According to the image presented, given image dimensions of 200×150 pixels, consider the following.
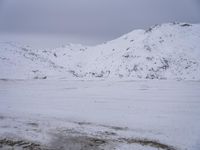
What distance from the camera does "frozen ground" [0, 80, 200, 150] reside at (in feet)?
18.4

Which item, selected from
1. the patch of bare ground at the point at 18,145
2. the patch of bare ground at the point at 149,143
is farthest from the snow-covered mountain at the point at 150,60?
the patch of bare ground at the point at 149,143

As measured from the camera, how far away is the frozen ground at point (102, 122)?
18.4ft

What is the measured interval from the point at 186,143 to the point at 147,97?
19.6ft

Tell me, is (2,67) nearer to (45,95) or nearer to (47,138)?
(45,95)

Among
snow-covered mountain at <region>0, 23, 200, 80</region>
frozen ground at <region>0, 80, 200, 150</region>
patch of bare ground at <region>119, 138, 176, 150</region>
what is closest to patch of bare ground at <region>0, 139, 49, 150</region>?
frozen ground at <region>0, 80, 200, 150</region>

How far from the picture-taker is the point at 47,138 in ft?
19.5

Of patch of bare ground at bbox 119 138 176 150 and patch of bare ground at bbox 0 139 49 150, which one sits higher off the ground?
patch of bare ground at bbox 119 138 176 150

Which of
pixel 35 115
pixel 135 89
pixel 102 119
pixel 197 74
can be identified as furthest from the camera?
pixel 197 74

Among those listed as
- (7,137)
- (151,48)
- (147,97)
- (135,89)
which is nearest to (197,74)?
(151,48)

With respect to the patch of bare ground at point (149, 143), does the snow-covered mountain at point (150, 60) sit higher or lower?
higher

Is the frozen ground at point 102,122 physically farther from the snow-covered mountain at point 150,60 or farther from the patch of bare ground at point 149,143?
the snow-covered mountain at point 150,60

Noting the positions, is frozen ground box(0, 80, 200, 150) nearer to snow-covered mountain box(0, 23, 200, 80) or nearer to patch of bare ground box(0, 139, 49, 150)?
patch of bare ground box(0, 139, 49, 150)

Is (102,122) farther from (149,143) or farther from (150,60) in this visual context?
(150,60)

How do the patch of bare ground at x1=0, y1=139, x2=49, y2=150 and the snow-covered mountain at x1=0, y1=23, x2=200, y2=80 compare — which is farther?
the snow-covered mountain at x1=0, y1=23, x2=200, y2=80
